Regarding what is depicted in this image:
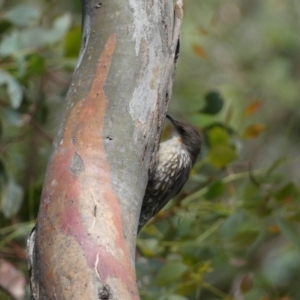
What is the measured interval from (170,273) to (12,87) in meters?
0.93

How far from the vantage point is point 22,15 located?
299 cm

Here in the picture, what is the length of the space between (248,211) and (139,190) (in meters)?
1.30

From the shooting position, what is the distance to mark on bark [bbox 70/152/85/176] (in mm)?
1762

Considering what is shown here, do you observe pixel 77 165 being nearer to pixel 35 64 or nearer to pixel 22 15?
pixel 35 64

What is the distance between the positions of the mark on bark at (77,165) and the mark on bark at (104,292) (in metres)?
0.32

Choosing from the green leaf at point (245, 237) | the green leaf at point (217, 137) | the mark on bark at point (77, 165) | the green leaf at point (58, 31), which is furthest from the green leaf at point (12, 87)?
the mark on bark at point (77, 165)

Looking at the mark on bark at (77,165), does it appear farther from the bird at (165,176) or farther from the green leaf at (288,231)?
the green leaf at (288,231)

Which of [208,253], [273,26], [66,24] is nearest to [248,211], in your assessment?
[208,253]

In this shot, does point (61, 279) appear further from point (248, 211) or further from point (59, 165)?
point (248, 211)

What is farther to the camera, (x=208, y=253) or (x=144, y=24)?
(x=208, y=253)

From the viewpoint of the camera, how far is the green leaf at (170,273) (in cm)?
272

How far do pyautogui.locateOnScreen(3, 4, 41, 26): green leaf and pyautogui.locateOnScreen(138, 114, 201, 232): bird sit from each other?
86cm

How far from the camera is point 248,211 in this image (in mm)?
3051

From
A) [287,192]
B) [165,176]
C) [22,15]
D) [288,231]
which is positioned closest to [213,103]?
[287,192]
